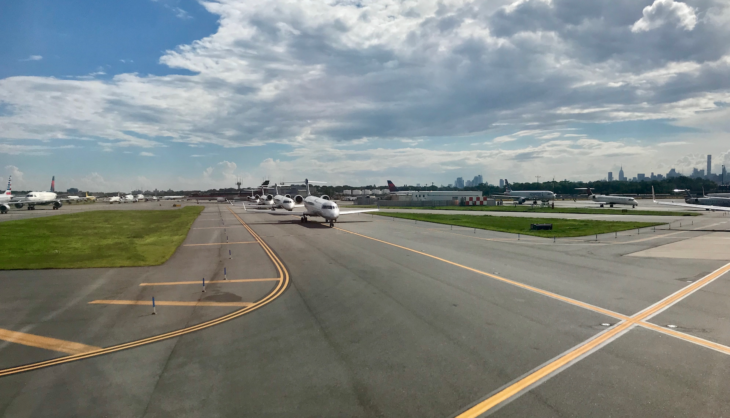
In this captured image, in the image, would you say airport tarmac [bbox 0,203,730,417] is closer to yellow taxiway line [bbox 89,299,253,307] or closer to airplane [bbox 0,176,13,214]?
yellow taxiway line [bbox 89,299,253,307]

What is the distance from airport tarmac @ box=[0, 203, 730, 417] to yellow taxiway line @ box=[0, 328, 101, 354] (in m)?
0.07

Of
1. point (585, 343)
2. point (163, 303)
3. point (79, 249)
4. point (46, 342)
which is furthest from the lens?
point (79, 249)

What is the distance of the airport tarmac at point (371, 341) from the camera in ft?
Result: 27.0

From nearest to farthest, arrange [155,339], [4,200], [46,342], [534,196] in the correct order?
1. [46,342]
2. [155,339]
3. [4,200]
4. [534,196]

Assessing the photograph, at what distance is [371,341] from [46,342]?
10.1m

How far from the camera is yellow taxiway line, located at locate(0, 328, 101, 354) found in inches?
451

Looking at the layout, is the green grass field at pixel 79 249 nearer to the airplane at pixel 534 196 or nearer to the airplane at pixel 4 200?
the airplane at pixel 4 200

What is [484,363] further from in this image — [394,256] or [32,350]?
[394,256]

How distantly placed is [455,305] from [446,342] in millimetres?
4010

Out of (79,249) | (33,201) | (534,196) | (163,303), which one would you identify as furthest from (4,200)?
(534,196)

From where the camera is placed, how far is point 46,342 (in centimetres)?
1199

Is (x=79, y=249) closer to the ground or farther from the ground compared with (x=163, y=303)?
farther from the ground

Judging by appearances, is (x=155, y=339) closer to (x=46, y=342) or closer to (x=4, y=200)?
(x=46, y=342)

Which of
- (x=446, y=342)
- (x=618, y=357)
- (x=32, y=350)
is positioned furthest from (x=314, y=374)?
(x=32, y=350)
